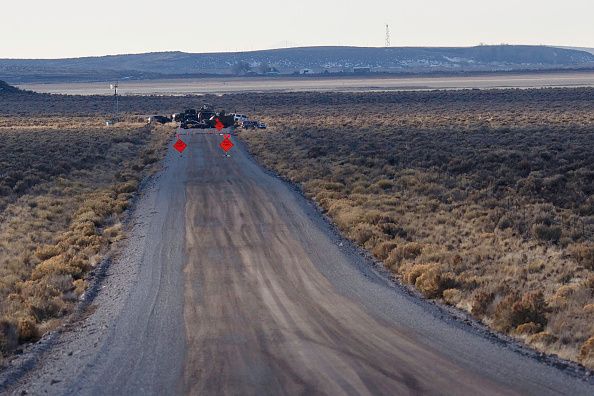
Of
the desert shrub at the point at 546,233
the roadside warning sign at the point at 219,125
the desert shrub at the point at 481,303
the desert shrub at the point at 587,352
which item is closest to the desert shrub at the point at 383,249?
the desert shrub at the point at 546,233

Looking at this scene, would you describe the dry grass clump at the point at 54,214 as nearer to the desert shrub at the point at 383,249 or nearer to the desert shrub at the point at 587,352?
the desert shrub at the point at 383,249

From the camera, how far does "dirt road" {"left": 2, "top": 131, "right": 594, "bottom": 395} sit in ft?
37.0

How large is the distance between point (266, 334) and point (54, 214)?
16721 millimetres

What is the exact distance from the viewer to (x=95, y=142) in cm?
5572

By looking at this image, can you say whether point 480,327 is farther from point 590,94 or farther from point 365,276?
point 590,94

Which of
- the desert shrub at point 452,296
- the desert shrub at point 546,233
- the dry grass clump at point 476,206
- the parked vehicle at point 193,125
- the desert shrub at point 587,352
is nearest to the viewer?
the desert shrub at point 587,352

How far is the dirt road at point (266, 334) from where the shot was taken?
1128 cm

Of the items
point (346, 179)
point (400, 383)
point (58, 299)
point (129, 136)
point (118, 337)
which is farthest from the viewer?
point (129, 136)

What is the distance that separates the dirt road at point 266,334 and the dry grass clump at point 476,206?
4.20ft

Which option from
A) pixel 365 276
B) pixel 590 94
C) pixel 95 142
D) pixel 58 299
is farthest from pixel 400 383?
pixel 590 94

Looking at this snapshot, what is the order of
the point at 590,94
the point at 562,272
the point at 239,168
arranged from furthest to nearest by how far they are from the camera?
1. the point at 590,94
2. the point at 239,168
3. the point at 562,272

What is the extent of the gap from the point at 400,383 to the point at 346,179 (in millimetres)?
23534

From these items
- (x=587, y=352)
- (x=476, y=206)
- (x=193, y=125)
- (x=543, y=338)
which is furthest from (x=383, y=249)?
(x=193, y=125)

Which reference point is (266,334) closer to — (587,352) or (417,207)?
(587,352)
